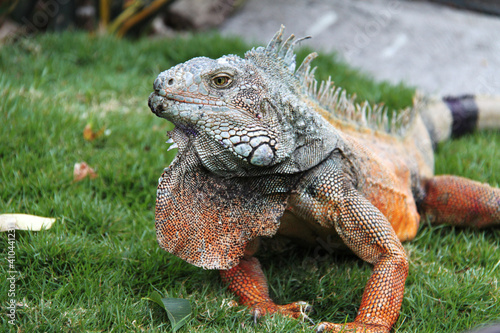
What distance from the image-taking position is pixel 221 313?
3.17 m

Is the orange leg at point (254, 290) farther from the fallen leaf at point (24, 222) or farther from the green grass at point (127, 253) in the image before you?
the fallen leaf at point (24, 222)

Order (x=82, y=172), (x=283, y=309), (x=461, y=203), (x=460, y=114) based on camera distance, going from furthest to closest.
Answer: (x=460, y=114) → (x=82, y=172) → (x=461, y=203) → (x=283, y=309)

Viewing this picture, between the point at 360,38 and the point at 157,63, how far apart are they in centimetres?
393

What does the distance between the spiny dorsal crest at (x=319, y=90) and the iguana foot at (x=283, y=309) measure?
139 centimetres

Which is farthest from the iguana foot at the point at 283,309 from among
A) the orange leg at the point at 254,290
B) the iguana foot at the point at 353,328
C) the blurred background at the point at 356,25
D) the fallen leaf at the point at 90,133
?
the blurred background at the point at 356,25

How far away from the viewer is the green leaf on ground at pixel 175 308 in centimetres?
301

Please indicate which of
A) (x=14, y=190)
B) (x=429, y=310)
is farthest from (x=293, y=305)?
(x=14, y=190)

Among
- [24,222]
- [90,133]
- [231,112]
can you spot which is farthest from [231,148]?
[90,133]

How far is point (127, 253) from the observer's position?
11.9 feet

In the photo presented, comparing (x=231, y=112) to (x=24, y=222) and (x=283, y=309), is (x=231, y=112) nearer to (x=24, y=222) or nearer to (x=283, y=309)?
(x=283, y=309)

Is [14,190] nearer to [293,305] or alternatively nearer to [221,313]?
[221,313]

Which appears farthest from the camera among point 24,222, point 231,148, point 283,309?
point 24,222

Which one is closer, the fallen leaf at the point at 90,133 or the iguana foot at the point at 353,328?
the iguana foot at the point at 353,328

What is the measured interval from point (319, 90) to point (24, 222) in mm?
2352
